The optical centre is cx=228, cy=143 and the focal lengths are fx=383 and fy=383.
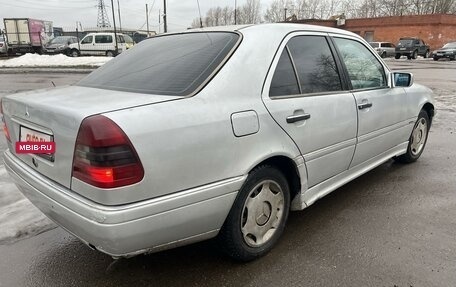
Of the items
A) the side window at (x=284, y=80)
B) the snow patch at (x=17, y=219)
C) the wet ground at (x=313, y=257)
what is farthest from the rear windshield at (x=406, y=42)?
the snow patch at (x=17, y=219)

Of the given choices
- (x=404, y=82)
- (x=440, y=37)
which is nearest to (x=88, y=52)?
(x=404, y=82)

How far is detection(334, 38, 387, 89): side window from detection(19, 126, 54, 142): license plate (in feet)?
8.15

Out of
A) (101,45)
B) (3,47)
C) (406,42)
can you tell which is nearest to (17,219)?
(101,45)

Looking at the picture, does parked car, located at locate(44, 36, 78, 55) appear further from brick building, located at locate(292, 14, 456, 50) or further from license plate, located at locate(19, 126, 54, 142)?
license plate, located at locate(19, 126, 54, 142)

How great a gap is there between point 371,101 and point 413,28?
154ft

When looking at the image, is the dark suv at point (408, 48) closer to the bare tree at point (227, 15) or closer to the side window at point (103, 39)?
the side window at point (103, 39)

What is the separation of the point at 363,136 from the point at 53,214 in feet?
8.61

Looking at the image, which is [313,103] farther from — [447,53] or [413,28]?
[413,28]

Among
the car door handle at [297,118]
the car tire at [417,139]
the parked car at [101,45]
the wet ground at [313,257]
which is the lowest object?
the wet ground at [313,257]

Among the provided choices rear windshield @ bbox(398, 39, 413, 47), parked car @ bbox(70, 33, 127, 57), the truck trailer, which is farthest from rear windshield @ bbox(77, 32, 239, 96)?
rear windshield @ bbox(398, 39, 413, 47)

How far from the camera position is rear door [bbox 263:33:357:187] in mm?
2703

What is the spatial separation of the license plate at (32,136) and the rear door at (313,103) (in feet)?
4.48

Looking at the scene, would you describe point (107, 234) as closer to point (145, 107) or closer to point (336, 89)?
point (145, 107)

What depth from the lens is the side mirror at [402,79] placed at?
4.02 m
